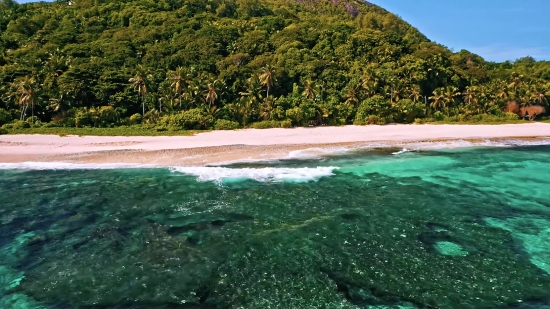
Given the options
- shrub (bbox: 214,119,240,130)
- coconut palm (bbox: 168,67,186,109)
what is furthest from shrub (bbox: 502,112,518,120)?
coconut palm (bbox: 168,67,186,109)

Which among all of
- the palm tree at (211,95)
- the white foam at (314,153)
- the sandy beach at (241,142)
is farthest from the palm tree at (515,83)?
the palm tree at (211,95)

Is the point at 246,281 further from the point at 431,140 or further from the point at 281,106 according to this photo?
the point at 281,106

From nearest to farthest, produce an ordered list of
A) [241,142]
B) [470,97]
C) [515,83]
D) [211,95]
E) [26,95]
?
[241,142] → [26,95] → [211,95] → [470,97] → [515,83]

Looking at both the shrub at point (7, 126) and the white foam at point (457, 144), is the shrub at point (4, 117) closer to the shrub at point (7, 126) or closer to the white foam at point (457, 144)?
the shrub at point (7, 126)

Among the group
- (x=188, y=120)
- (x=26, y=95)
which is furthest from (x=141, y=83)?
(x=26, y=95)

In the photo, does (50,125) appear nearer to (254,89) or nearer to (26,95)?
(26,95)

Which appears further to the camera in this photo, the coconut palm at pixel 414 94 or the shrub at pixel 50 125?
the coconut palm at pixel 414 94
